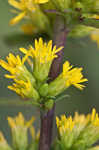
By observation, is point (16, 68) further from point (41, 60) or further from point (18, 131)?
point (18, 131)

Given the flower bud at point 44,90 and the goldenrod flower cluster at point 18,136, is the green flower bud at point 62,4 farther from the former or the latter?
the goldenrod flower cluster at point 18,136

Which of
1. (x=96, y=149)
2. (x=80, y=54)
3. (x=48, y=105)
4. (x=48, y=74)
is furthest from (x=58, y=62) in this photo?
(x=80, y=54)

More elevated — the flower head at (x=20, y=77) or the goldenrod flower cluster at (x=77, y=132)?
the flower head at (x=20, y=77)

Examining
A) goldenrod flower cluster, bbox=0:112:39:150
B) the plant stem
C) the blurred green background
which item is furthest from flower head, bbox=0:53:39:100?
the blurred green background

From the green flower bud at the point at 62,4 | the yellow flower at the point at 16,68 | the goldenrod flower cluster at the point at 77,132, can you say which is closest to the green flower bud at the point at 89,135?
the goldenrod flower cluster at the point at 77,132

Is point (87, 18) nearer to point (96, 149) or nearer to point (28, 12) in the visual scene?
point (28, 12)

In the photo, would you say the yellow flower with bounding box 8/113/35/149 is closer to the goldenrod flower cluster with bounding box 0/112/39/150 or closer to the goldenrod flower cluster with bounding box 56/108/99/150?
the goldenrod flower cluster with bounding box 0/112/39/150
